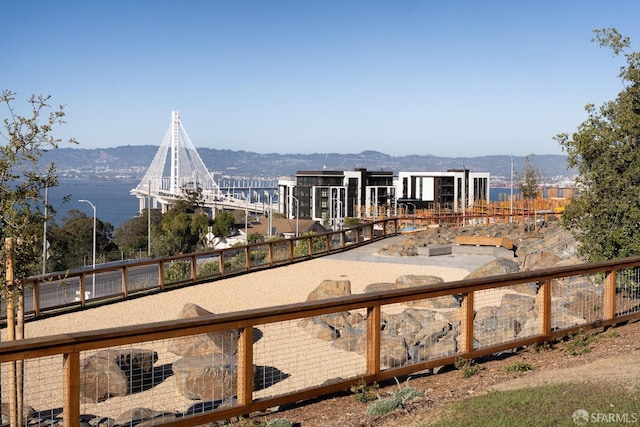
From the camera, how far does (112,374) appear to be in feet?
28.7

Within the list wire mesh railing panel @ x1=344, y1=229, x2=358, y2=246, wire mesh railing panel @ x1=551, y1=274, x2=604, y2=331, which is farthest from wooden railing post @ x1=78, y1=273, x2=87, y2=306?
wire mesh railing panel @ x1=344, y1=229, x2=358, y2=246

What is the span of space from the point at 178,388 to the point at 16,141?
3.40 meters

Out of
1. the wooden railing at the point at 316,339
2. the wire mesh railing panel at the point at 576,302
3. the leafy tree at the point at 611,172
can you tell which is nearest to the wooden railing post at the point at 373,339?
the wooden railing at the point at 316,339

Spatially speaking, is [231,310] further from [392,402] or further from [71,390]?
[71,390]

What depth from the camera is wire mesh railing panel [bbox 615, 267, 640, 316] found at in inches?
393

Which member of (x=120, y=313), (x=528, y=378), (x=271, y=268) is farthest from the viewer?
(x=271, y=268)

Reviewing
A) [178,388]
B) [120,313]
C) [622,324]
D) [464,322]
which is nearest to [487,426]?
[464,322]

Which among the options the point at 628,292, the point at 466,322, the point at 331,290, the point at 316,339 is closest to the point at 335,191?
the point at 331,290

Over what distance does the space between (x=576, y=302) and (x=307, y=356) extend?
4.16 metres

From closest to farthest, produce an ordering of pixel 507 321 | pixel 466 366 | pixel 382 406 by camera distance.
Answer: pixel 382 406
pixel 466 366
pixel 507 321

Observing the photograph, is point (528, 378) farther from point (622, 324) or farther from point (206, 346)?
point (206, 346)

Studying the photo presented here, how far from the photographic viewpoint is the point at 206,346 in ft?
33.8

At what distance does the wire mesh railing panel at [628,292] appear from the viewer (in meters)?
9.99

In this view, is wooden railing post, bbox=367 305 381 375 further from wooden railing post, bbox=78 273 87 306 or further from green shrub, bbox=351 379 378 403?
wooden railing post, bbox=78 273 87 306
